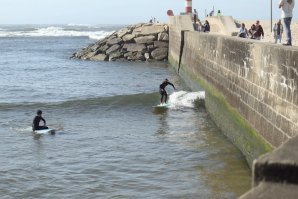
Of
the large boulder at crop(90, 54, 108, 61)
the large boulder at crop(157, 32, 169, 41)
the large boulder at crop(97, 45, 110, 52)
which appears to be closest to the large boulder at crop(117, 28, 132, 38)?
the large boulder at crop(97, 45, 110, 52)

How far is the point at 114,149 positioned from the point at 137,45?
2519 centimetres

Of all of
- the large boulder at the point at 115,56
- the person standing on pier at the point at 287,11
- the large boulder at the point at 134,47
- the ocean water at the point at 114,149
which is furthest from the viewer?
the large boulder at the point at 115,56

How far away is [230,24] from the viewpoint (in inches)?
1124

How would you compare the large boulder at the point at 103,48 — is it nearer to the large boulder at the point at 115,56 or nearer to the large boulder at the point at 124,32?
the large boulder at the point at 124,32

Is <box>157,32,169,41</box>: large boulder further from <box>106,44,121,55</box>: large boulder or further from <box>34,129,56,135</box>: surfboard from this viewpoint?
<box>34,129,56,135</box>: surfboard

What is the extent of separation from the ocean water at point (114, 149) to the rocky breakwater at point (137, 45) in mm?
12630

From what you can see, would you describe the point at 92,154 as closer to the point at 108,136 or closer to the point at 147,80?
the point at 108,136

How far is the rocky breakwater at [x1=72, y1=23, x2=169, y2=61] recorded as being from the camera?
35.0 m

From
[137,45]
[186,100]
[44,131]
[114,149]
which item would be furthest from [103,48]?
[114,149]

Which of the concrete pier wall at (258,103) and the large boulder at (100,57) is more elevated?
the concrete pier wall at (258,103)

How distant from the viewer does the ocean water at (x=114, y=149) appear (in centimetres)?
815

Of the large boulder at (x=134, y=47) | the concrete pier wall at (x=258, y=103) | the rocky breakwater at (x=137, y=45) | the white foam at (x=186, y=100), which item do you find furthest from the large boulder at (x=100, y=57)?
the concrete pier wall at (x=258, y=103)

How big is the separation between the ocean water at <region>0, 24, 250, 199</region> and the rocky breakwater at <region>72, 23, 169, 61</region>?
1263 centimetres

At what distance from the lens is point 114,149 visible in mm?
11023
